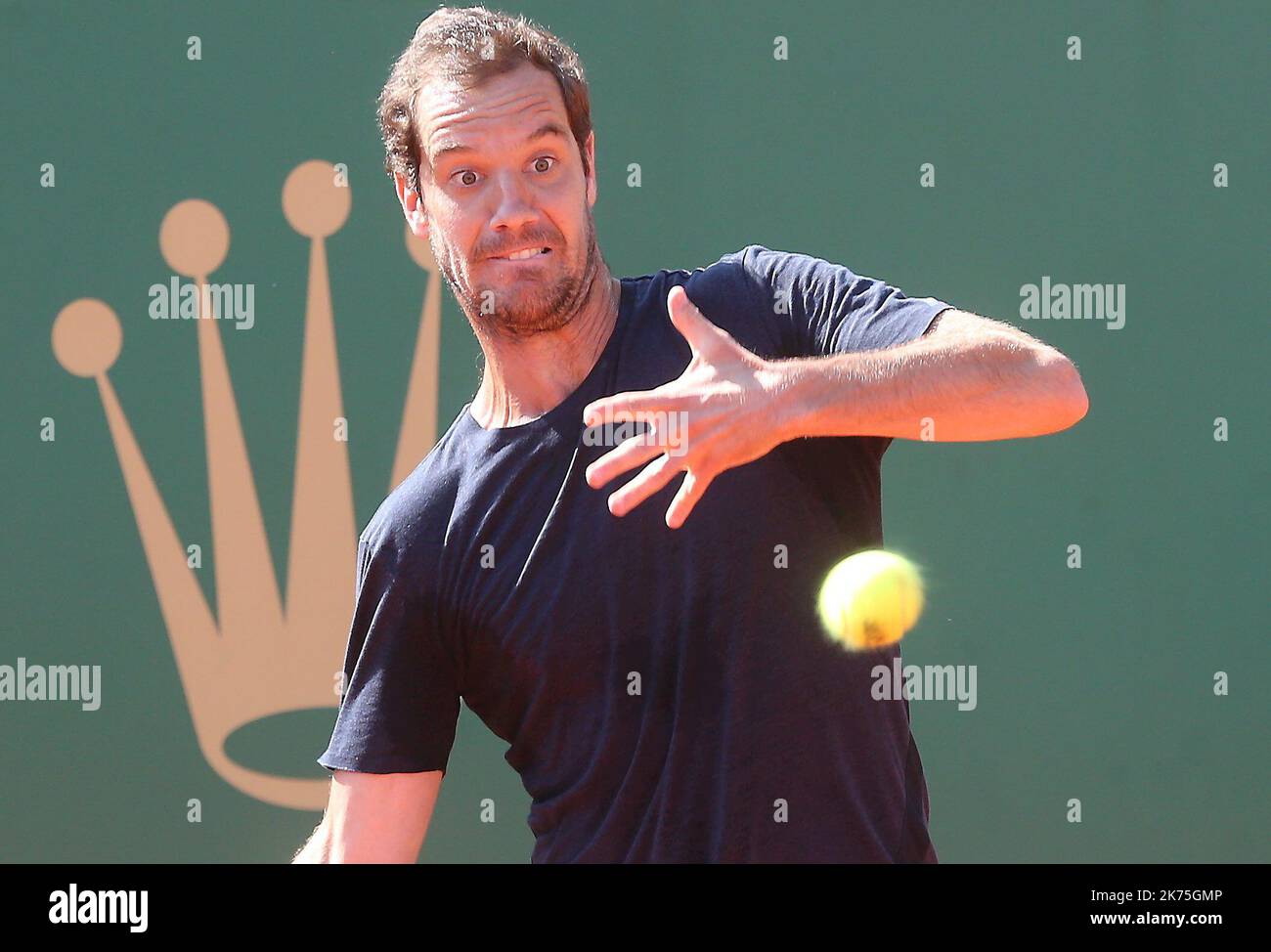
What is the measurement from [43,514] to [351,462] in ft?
2.52

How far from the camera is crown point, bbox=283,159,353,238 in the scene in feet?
11.5

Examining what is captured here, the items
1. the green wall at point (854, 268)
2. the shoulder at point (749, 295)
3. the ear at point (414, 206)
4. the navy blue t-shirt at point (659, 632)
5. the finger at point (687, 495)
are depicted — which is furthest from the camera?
the green wall at point (854, 268)

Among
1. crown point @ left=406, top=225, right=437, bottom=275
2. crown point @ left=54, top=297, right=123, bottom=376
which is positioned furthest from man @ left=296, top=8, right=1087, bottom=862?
crown point @ left=54, top=297, right=123, bottom=376

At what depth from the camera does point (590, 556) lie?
1882 millimetres

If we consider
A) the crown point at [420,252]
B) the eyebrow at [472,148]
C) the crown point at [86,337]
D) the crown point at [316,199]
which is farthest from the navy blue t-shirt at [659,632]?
the crown point at [86,337]

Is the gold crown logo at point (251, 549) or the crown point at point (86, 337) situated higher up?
the crown point at point (86, 337)

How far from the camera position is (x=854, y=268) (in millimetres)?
3473

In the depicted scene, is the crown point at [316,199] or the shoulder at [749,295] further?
the crown point at [316,199]

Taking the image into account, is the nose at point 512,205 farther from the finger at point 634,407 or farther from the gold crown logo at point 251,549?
the gold crown logo at point 251,549

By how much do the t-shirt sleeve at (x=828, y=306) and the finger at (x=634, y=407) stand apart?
318mm

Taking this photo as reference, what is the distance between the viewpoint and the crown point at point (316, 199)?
351cm

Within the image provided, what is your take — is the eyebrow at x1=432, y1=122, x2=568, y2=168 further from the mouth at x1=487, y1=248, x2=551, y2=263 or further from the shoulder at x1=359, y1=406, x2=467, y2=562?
the shoulder at x1=359, y1=406, x2=467, y2=562

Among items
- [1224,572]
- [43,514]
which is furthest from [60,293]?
[1224,572]
